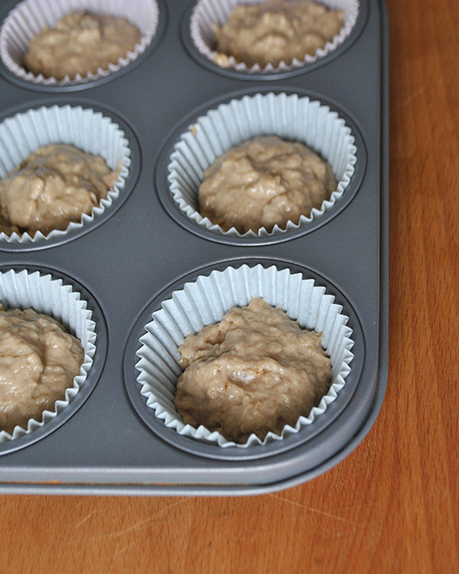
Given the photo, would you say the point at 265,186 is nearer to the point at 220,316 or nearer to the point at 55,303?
the point at 220,316

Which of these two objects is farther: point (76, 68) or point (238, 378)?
point (76, 68)

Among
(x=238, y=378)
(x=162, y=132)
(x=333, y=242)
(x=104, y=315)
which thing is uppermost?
(x=162, y=132)

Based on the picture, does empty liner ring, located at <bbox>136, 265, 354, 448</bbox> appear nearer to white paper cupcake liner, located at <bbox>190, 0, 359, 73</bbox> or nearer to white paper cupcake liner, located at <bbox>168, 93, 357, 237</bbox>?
white paper cupcake liner, located at <bbox>168, 93, 357, 237</bbox>

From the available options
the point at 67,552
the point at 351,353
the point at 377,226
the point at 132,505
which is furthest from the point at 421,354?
the point at 67,552

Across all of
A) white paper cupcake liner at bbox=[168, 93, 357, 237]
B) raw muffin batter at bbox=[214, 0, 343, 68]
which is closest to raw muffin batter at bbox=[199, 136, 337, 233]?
white paper cupcake liner at bbox=[168, 93, 357, 237]

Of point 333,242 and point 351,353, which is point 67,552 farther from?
point 333,242
